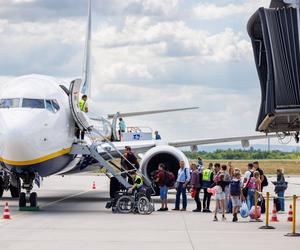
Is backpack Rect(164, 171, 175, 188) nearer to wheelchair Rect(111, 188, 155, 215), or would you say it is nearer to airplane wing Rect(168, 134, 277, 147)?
wheelchair Rect(111, 188, 155, 215)

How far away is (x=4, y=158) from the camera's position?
24281 millimetres

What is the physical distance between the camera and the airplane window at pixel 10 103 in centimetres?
2508

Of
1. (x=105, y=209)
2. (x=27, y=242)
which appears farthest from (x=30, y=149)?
(x=27, y=242)

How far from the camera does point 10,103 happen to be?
25203 millimetres

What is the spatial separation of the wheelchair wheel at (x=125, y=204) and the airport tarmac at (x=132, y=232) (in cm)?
39

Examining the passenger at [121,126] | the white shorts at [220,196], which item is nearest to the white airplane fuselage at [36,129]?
the white shorts at [220,196]

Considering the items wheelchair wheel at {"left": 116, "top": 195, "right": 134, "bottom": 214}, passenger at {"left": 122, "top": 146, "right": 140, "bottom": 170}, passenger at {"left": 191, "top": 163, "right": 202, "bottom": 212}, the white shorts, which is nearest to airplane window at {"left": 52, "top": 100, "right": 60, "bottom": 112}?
wheelchair wheel at {"left": 116, "top": 195, "right": 134, "bottom": 214}

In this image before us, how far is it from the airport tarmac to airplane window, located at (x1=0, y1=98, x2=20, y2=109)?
3.02 meters

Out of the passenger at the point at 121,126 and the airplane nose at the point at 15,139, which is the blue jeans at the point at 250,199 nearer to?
the airplane nose at the point at 15,139

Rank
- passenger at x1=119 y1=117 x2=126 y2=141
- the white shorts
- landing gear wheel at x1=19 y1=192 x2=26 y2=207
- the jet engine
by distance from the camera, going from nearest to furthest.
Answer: the white shorts < landing gear wheel at x1=19 y1=192 x2=26 y2=207 < the jet engine < passenger at x1=119 y1=117 x2=126 y2=141

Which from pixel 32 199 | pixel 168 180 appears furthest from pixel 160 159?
pixel 32 199

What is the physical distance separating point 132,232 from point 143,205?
235 inches

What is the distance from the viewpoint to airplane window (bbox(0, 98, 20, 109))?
25078 mm

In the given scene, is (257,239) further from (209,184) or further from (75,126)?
(75,126)
